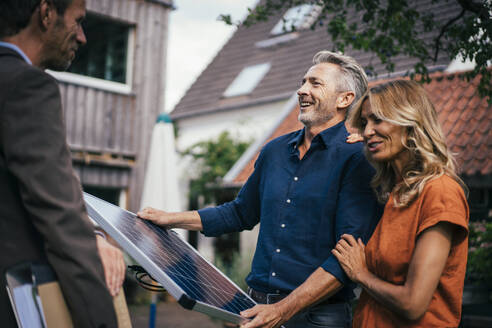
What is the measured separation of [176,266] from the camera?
2.04 m

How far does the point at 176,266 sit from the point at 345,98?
1.33 metres

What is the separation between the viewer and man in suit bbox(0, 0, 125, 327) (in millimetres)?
1563

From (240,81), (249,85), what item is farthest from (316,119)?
(240,81)

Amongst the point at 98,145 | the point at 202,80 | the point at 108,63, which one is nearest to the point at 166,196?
the point at 98,145

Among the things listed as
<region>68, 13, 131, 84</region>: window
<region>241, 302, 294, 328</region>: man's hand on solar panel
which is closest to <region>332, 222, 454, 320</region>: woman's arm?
<region>241, 302, 294, 328</region>: man's hand on solar panel

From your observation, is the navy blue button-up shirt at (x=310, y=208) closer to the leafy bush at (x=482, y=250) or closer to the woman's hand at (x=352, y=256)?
the woman's hand at (x=352, y=256)

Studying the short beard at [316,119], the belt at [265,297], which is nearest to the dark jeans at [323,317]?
the belt at [265,297]

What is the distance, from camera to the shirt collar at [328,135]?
9.24 feet

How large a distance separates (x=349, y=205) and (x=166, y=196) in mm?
6861

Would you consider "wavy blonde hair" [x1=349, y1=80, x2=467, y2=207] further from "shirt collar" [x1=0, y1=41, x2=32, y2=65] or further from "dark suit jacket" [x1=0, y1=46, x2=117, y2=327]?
"shirt collar" [x1=0, y1=41, x2=32, y2=65]

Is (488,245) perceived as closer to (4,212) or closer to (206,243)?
(4,212)

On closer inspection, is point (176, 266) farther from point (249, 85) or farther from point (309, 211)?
point (249, 85)

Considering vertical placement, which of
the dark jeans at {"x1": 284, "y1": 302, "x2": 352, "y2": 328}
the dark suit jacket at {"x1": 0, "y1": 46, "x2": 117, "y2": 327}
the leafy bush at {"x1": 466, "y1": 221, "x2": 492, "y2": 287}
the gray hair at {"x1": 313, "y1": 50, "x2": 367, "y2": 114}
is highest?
the gray hair at {"x1": 313, "y1": 50, "x2": 367, "y2": 114}

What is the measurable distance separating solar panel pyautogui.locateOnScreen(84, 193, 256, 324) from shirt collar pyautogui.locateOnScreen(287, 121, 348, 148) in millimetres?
782
